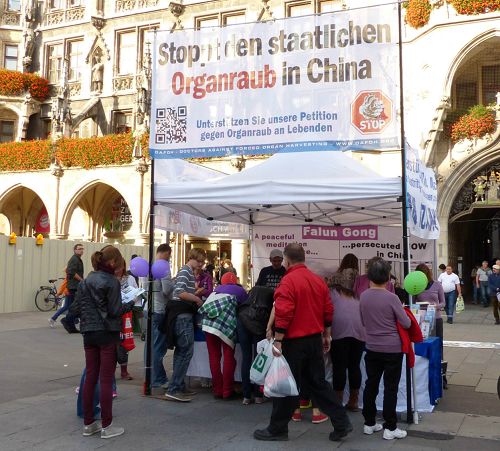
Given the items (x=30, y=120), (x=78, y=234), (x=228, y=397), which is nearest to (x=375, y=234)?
(x=228, y=397)

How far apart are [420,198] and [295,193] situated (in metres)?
1.74

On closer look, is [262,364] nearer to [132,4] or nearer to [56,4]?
[132,4]

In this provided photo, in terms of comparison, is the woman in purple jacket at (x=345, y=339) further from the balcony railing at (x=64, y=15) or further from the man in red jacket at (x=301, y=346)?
the balcony railing at (x=64, y=15)

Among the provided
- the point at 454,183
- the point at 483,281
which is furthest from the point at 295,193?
the point at 483,281

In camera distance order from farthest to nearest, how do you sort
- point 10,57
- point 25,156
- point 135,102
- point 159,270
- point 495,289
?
point 10,57, point 25,156, point 135,102, point 495,289, point 159,270

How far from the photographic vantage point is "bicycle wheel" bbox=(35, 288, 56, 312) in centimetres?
1736

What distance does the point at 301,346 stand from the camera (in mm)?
5297

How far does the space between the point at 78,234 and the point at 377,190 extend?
2567 centimetres

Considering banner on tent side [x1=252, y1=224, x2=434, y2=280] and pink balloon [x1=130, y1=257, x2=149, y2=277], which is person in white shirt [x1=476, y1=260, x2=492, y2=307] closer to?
banner on tent side [x1=252, y1=224, x2=434, y2=280]

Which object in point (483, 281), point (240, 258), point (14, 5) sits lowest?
point (483, 281)

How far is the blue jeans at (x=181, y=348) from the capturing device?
6762mm

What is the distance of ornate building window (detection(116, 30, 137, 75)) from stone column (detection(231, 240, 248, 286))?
412 inches

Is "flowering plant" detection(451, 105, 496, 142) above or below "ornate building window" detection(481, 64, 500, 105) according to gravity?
below

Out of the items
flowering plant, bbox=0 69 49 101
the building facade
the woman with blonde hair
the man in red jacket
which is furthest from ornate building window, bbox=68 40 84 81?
the man in red jacket
